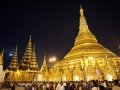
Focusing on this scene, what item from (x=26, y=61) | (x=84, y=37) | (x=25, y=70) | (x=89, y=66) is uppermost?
(x=84, y=37)

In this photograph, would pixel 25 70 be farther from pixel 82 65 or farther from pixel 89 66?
pixel 89 66

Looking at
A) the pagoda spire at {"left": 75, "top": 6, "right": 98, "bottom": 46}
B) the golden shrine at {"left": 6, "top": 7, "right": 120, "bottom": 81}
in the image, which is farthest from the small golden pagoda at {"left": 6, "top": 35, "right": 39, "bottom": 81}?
the pagoda spire at {"left": 75, "top": 6, "right": 98, "bottom": 46}

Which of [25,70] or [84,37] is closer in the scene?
[25,70]

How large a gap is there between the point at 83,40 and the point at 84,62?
11.5m

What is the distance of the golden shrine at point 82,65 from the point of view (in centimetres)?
2498

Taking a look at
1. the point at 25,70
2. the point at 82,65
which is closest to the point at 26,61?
A: the point at 25,70

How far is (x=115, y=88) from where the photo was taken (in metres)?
5.46

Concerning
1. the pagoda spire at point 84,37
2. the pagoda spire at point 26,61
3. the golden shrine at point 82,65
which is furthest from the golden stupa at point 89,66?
the pagoda spire at point 26,61

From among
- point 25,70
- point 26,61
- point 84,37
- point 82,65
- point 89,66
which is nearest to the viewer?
point 89,66

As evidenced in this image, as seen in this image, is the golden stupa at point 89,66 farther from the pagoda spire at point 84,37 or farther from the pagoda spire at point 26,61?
the pagoda spire at point 26,61

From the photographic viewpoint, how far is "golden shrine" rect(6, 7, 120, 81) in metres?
25.0

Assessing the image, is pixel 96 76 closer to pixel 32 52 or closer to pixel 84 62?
pixel 84 62

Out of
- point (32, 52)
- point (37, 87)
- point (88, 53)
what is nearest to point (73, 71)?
point (88, 53)

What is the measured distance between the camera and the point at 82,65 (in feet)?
91.4
